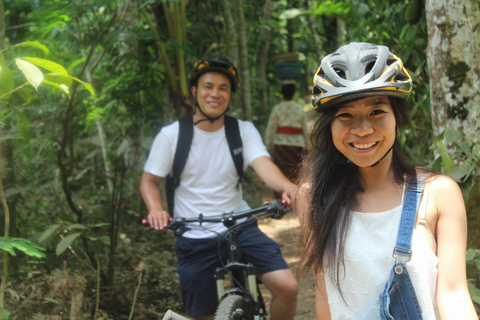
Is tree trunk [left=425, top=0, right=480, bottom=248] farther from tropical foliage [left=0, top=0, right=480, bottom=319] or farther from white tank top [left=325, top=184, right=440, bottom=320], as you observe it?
white tank top [left=325, top=184, right=440, bottom=320]

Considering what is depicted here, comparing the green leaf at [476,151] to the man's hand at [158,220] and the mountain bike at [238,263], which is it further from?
the man's hand at [158,220]

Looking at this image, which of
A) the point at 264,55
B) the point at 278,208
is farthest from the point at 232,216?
the point at 264,55

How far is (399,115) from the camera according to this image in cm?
204

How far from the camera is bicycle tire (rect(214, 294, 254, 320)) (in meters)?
2.66

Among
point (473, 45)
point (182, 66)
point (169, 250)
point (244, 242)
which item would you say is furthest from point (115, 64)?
point (473, 45)

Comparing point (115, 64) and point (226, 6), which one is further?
point (226, 6)

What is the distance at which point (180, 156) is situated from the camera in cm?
358

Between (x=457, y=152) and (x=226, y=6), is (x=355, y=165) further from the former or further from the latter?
(x=226, y=6)

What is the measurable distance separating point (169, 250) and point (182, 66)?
2402mm

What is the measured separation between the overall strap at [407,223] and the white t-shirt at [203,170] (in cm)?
179

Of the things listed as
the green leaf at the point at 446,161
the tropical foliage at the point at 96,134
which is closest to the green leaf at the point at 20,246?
the tropical foliage at the point at 96,134

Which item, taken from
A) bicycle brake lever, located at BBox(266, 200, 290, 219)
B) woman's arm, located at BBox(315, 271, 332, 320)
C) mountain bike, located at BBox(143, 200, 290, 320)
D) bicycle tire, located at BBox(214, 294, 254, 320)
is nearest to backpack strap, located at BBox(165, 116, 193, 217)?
mountain bike, located at BBox(143, 200, 290, 320)

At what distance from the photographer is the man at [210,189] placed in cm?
328

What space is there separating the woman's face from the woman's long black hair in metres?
0.07
